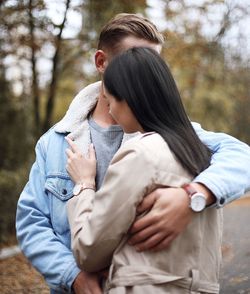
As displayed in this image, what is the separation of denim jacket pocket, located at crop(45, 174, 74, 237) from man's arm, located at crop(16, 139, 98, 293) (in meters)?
0.03

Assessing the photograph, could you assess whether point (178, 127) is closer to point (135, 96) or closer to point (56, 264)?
point (135, 96)

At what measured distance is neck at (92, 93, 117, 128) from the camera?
2.17 metres

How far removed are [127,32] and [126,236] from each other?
3.20 ft

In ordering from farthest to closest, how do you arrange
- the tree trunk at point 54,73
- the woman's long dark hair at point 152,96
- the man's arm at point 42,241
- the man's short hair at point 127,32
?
the tree trunk at point 54,73 < the man's short hair at point 127,32 < the man's arm at point 42,241 < the woman's long dark hair at point 152,96

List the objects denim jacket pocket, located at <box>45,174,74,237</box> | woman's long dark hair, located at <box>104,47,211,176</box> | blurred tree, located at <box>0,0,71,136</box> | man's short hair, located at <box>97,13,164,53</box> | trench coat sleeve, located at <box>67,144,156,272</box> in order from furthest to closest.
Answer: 1. blurred tree, located at <box>0,0,71,136</box>
2. man's short hair, located at <box>97,13,164,53</box>
3. denim jacket pocket, located at <box>45,174,74,237</box>
4. woman's long dark hair, located at <box>104,47,211,176</box>
5. trench coat sleeve, located at <box>67,144,156,272</box>

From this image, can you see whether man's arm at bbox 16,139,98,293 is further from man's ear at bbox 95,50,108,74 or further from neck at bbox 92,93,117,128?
man's ear at bbox 95,50,108,74

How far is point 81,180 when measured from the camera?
1.81 metres

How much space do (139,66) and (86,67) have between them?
29.3 ft

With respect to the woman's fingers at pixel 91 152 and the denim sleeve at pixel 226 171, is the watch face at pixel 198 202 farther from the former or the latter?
the woman's fingers at pixel 91 152

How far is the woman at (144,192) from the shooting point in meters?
1.51

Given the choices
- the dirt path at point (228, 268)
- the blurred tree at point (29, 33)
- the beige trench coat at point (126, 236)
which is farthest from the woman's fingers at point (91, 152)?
the blurred tree at point (29, 33)

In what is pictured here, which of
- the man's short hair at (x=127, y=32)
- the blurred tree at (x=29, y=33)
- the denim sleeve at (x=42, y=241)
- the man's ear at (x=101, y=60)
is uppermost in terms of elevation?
the man's short hair at (x=127, y=32)

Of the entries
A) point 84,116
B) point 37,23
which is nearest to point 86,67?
point 37,23

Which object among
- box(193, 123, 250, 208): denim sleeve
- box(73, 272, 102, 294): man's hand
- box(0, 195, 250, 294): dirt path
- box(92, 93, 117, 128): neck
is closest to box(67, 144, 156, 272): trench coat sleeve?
box(73, 272, 102, 294): man's hand
